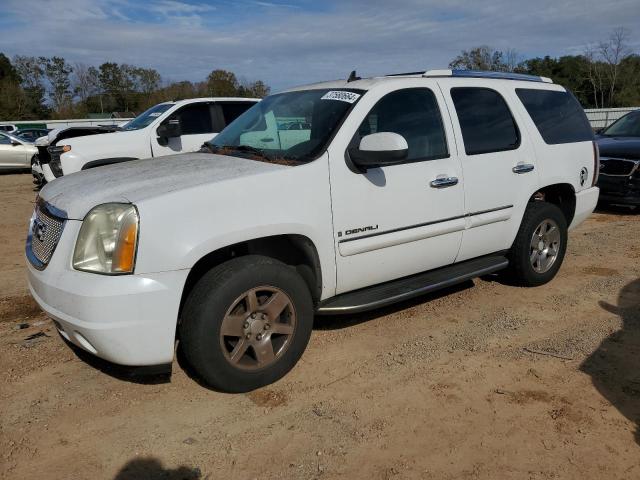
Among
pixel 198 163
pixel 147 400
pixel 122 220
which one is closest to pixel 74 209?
pixel 122 220

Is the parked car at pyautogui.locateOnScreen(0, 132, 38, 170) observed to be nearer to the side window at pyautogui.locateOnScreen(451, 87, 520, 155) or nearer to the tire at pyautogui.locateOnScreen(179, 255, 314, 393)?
the side window at pyautogui.locateOnScreen(451, 87, 520, 155)

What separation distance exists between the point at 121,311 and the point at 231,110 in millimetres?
7036

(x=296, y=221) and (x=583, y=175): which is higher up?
(x=296, y=221)

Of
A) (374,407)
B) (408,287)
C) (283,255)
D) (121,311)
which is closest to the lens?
(121,311)

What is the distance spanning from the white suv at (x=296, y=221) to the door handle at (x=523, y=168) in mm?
20

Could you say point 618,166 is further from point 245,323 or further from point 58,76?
point 58,76

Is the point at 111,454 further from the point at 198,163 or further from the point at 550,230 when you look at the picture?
the point at 550,230

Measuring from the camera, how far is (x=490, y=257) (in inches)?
188

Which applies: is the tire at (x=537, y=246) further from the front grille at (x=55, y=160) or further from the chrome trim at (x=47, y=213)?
the front grille at (x=55, y=160)

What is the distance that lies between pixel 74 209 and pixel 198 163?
36.9 inches

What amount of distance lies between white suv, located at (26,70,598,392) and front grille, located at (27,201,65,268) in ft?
0.05

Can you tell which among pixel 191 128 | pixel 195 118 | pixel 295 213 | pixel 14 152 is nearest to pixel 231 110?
pixel 195 118

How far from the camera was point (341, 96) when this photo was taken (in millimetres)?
3955

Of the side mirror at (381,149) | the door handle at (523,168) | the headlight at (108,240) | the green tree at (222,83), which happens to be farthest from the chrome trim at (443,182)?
the green tree at (222,83)
